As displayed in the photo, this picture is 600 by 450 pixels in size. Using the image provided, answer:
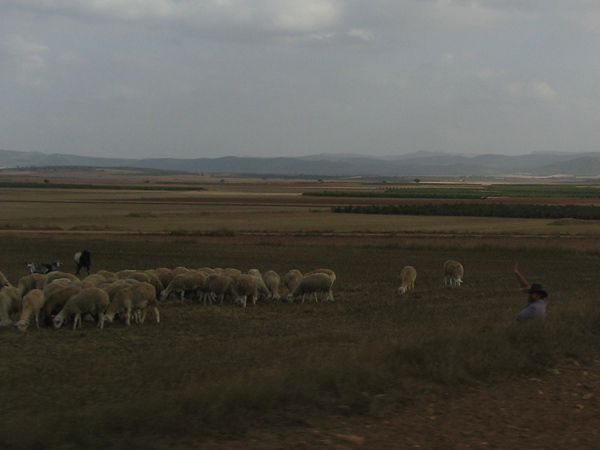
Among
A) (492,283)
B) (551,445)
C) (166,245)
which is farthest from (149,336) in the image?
(166,245)

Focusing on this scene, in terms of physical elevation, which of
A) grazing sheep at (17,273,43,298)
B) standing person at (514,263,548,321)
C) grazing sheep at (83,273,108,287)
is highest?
standing person at (514,263,548,321)

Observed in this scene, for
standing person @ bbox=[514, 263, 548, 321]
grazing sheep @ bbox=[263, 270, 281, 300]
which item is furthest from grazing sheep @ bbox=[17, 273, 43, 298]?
standing person @ bbox=[514, 263, 548, 321]

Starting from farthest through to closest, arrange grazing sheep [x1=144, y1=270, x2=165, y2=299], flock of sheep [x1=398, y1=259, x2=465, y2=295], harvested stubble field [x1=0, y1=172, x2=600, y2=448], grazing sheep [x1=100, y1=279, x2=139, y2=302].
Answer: flock of sheep [x1=398, y1=259, x2=465, y2=295] → grazing sheep [x1=144, y1=270, x2=165, y2=299] → grazing sheep [x1=100, y1=279, x2=139, y2=302] → harvested stubble field [x1=0, y1=172, x2=600, y2=448]

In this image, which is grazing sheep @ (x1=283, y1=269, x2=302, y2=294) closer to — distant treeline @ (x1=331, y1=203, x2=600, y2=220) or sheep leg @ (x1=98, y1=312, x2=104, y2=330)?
sheep leg @ (x1=98, y1=312, x2=104, y2=330)

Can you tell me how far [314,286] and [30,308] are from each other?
23.7ft

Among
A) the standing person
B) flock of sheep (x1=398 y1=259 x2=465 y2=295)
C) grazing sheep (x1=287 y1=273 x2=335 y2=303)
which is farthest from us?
flock of sheep (x1=398 y1=259 x2=465 y2=295)

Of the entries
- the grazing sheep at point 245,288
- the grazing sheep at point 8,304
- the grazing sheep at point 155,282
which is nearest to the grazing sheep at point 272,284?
the grazing sheep at point 245,288

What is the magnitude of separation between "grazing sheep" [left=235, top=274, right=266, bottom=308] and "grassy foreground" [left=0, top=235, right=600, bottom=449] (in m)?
0.40

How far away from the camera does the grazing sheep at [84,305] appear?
15.0 metres

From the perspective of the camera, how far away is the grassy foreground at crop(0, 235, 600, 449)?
693cm

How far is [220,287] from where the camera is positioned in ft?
60.8

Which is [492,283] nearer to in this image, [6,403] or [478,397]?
[478,397]

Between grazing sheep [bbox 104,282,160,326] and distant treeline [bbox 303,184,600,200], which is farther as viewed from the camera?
distant treeline [bbox 303,184,600,200]

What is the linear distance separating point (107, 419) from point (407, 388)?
3443 mm
